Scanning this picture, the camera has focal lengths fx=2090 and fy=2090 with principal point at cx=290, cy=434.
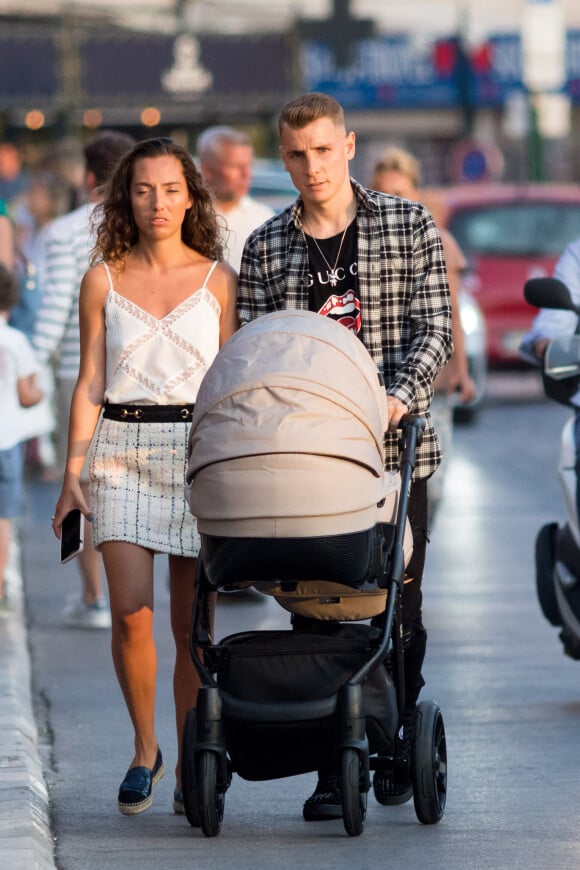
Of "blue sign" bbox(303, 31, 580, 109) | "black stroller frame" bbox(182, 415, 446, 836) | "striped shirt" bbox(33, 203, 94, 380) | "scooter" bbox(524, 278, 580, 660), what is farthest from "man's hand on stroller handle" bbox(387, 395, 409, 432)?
"blue sign" bbox(303, 31, 580, 109)

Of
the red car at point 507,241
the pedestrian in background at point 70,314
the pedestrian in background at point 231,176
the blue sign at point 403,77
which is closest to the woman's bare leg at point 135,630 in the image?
the pedestrian in background at point 70,314

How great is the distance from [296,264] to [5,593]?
398 cm

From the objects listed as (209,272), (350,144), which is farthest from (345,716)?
(350,144)

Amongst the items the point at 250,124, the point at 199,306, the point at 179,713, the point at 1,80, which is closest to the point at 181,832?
the point at 179,713

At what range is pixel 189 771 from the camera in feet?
17.3

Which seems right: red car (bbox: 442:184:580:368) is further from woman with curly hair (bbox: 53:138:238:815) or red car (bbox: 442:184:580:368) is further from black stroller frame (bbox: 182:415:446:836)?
black stroller frame (bbox: 182:415:446:836)

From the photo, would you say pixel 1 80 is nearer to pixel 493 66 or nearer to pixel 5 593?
pixel 493 66

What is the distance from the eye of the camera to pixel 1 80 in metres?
33.2

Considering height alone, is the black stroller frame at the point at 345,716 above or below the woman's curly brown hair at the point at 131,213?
below

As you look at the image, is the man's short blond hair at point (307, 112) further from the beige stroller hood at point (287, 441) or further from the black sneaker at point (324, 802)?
the black sneaker at point (324, 802)

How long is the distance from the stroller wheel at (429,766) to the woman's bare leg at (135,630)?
0.79m

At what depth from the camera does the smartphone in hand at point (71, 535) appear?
5.84 metres

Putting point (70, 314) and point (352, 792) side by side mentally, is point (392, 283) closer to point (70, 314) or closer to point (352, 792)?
point (352, 792)

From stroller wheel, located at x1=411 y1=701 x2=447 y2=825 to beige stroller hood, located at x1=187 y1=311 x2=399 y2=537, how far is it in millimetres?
611
